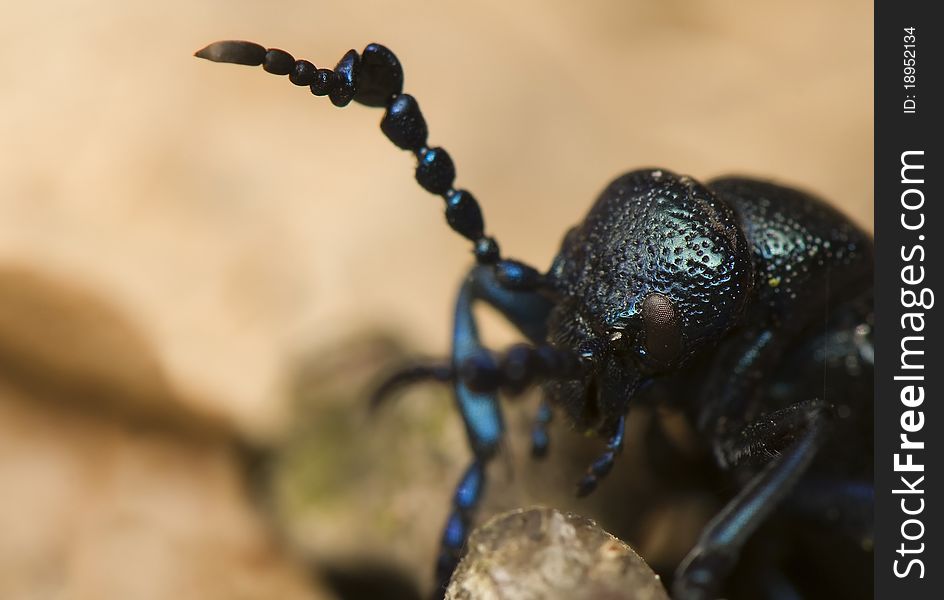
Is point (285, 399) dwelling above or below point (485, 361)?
below

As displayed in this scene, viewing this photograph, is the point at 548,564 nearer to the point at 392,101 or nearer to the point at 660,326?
the point at 660,326

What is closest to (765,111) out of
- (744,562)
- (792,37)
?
(792,37)

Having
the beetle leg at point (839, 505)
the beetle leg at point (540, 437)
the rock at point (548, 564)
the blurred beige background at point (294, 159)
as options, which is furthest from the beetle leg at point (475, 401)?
the beetle leg at point (839, 505)

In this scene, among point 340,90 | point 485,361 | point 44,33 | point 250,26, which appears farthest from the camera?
point 250,26

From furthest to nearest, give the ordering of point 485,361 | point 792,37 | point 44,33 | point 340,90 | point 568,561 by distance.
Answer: point 792,37 → point 44,33 → point 340,90 → point 485,361 → point 568,561

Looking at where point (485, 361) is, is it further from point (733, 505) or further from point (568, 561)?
point (733, 505)

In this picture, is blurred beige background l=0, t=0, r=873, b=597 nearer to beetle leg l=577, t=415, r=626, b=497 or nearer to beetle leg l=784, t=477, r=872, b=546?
beetle leg l=577, t=415, r=626, b=497

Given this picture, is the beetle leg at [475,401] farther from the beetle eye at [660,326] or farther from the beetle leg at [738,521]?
the beetle leg at [738,521]

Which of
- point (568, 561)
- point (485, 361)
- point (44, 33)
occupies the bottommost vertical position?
point (568, 561)

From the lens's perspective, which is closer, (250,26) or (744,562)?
(744,562)

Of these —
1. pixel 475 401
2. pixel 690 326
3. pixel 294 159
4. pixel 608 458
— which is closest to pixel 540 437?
pixel 475 401
